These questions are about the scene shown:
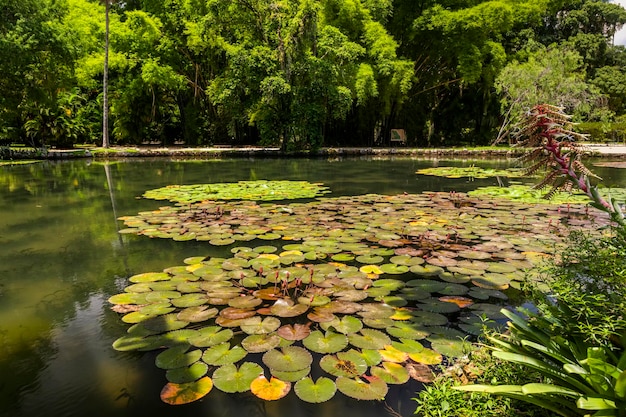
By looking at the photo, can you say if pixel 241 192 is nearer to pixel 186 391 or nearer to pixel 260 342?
pixel 260 342

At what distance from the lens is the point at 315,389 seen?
83.7 inches

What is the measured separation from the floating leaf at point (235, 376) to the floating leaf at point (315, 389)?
253 mm

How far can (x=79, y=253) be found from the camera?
473 cm

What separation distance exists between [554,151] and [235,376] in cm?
184

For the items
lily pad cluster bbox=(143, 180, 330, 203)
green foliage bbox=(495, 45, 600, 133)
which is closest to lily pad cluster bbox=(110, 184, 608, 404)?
lily pad cluster bbox=(143, 180, 330, 203)

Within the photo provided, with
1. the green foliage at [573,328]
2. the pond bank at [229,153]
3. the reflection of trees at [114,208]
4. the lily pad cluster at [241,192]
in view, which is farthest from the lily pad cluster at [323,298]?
the pond bank at [229,153]

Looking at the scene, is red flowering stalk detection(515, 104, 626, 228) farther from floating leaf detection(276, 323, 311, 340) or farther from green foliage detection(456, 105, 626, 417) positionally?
floating leaf detection(276, 323, 311, 340)

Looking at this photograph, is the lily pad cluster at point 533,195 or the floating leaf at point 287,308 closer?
the floating leaf at point 287,308

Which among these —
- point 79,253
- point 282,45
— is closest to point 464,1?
point 282,45

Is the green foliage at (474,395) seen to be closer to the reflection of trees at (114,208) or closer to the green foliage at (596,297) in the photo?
the green foliage at (596,297)

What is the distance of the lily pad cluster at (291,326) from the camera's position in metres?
2.23

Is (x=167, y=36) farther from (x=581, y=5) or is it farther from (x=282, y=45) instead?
(x=581, y=5)

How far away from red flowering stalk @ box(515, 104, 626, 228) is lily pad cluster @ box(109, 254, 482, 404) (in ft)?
4.17

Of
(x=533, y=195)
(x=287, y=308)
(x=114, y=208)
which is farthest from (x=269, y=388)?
(x=533, y=195)
